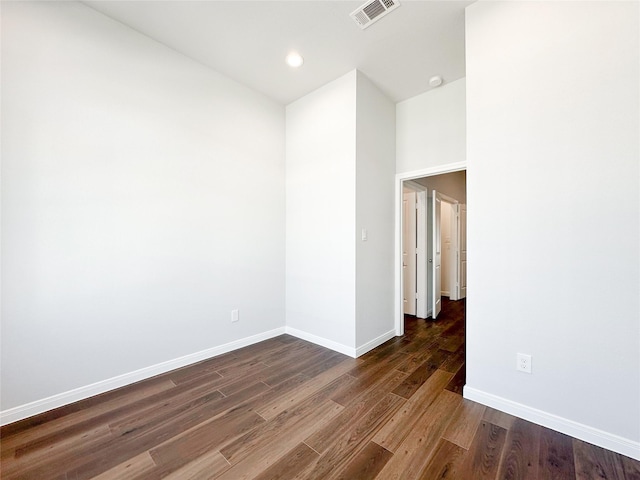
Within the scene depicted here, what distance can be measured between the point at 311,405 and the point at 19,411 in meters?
1.98

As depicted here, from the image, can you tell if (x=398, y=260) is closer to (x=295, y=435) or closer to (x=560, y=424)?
(x=560, y=424)

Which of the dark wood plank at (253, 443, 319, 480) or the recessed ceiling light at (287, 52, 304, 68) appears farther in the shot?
the recessed ceiling light at (287, 52, 304, 68)

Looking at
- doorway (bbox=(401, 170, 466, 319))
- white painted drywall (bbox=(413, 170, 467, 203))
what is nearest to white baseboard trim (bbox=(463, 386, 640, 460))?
doorway (bbox=(401, 170, 466, 319))

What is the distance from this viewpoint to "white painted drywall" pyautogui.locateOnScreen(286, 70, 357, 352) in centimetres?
287

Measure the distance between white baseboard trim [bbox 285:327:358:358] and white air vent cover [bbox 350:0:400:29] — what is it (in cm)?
304

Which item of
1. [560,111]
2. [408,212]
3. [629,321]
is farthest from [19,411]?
[408,212]

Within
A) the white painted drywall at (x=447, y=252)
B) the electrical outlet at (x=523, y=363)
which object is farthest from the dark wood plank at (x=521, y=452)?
the white painted drywall at (x=447, y=252)

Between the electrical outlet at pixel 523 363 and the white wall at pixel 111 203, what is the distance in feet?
8.41

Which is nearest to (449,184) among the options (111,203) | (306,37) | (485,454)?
(306,37)

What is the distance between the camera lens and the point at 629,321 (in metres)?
1.52

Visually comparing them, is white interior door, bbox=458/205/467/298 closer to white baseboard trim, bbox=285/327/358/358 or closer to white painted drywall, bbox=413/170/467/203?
white painted drywall, bbox=413/170/467/203

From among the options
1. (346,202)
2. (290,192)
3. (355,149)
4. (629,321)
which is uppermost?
(355,149)

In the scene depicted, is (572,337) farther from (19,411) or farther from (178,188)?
(19,411)

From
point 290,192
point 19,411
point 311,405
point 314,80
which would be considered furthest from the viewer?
point 290,192
